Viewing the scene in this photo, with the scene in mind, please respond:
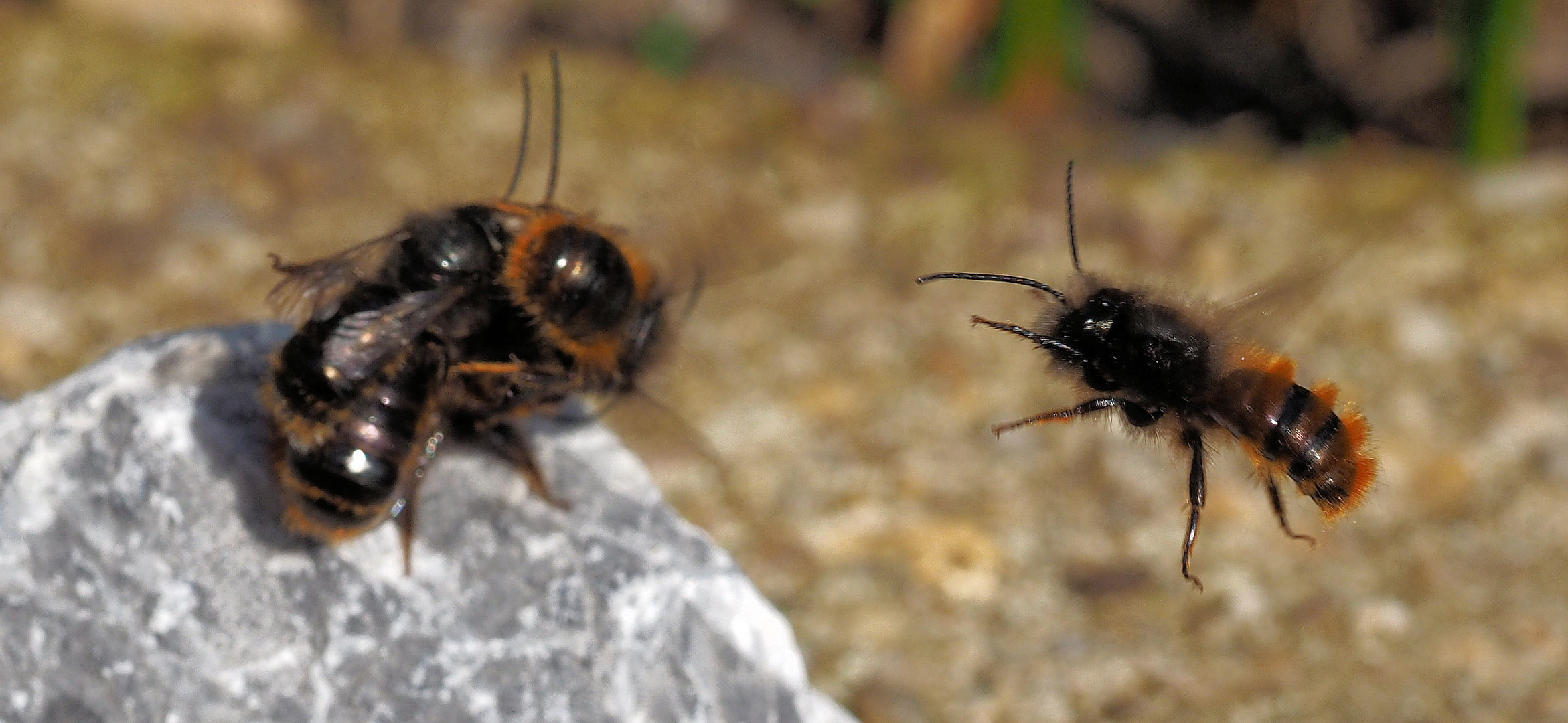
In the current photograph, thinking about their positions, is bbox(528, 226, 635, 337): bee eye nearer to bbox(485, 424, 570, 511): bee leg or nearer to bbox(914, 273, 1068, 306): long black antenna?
bbox(485, 424, 570, 511): bee leg

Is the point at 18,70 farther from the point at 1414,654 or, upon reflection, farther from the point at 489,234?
the point at 1414,654

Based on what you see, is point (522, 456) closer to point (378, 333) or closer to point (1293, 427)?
point (378, 333)

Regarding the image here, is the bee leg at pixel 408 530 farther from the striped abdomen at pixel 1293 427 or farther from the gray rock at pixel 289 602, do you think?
the striped abdomen at pixel 1293 427

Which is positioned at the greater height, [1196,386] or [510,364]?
[1196,386]

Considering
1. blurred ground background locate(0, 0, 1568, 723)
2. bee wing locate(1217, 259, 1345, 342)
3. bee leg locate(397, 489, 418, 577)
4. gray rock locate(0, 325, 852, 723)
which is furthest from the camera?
blurred ground background locate(0, 0, 1568, 723)

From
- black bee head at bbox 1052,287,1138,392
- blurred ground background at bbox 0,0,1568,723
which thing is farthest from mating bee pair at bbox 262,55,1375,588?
blurred ground background at bbox 0,0,1568,723

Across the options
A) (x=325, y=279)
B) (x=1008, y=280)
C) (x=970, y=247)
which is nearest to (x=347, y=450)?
(x=325, y=279)

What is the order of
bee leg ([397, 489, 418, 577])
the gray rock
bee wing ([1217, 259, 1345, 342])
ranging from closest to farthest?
the gray rock → bee leg ([397, 489, 418, 577]) → bee wing ([1217, 259, 1345, 342])

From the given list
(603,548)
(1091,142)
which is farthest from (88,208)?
(1091,142)
